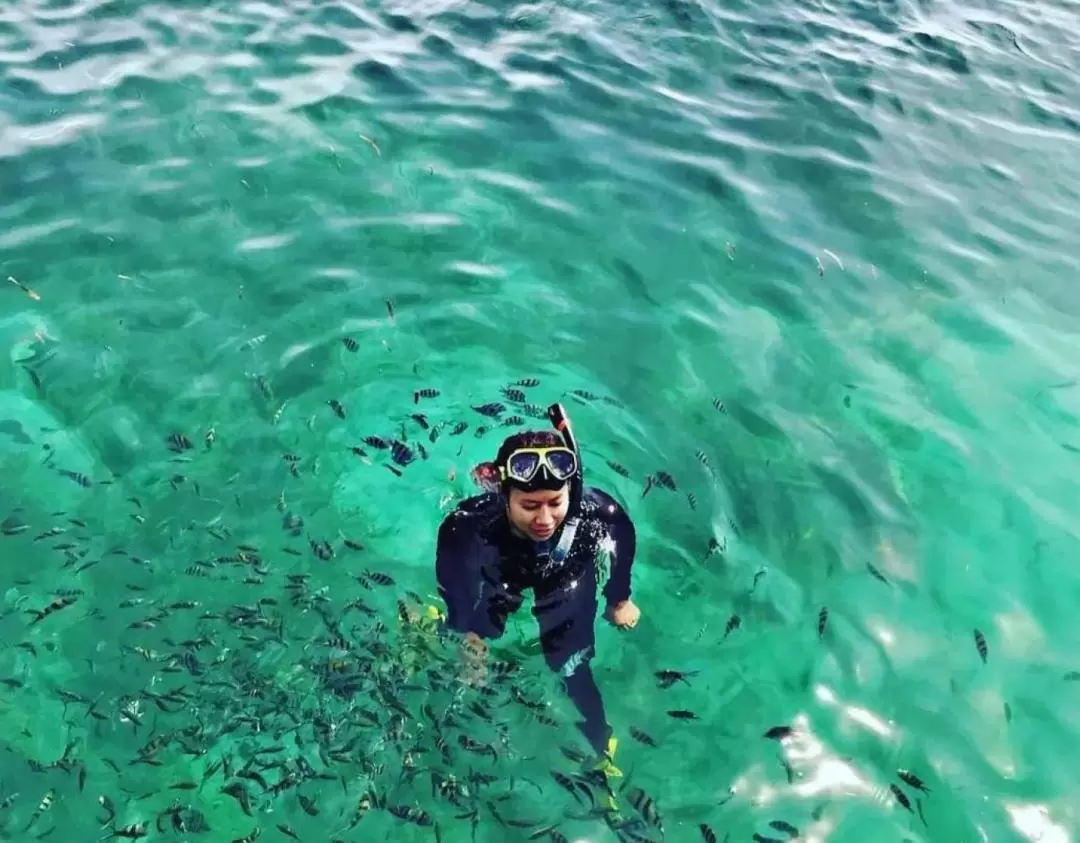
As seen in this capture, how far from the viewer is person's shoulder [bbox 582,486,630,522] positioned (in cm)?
673

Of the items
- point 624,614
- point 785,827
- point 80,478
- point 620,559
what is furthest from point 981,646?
point 80,478

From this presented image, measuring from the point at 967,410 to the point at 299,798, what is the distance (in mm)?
7376

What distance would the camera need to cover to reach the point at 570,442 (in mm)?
5973

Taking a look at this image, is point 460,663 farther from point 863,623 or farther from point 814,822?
point 863,623

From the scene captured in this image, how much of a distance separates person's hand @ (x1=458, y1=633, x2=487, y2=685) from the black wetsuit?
0.12 m

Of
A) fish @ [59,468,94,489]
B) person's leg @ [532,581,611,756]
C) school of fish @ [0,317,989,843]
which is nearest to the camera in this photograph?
school of fish @ [0,317,989,843]

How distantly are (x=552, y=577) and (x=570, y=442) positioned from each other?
126 cm

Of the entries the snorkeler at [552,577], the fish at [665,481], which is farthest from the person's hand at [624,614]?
the fish at [665,481]

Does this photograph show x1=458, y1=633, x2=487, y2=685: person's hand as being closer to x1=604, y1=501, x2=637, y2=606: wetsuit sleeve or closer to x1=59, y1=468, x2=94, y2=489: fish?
x1=604, y1=501, x2=637, y2=606: wetsuit sleeve

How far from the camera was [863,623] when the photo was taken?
7379mm

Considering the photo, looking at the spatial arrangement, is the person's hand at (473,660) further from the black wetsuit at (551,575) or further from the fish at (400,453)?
the fish at (400,453)

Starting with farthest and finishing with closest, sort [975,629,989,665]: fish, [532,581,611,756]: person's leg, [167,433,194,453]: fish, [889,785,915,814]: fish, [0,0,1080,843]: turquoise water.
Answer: [167,433,194,453]: fish < [975,629,989,665]: fish < [532,581,611,756]: person's leg < [0,0,1080,843]: turquoise water < [889,785,915,814]: fish

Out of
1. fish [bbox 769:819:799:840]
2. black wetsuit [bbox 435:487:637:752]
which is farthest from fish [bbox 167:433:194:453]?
fish [bbox 769:819:799:840]

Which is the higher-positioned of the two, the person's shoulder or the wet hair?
the wet hair
